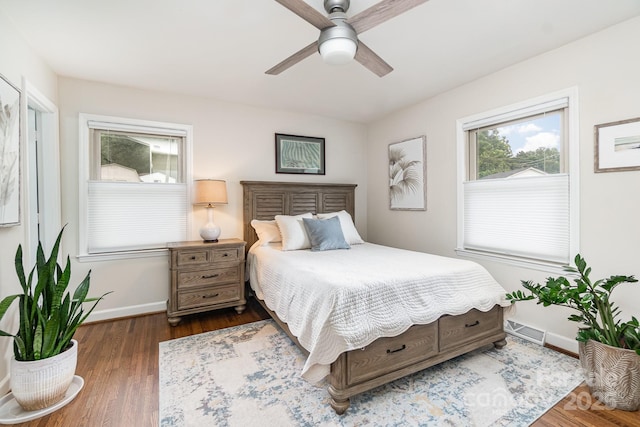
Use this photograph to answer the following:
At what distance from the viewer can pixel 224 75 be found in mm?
2875

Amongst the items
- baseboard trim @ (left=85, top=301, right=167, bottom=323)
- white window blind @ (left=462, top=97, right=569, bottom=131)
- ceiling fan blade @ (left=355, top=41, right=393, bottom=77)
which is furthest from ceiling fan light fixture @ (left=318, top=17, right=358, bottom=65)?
baseboard trim @ (left=85, top=301, right=167, bottom=323)

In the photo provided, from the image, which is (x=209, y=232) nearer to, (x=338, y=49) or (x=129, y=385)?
(x=129, y=385)

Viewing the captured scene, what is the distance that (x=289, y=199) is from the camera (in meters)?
3.93

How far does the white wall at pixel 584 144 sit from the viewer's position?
206cm

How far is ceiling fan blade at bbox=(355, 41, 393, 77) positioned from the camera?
183 centimetres

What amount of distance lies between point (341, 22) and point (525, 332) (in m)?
2.92

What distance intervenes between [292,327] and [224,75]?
7.99ft

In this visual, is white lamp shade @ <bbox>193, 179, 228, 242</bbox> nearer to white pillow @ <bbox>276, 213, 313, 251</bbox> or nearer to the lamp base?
the lamp base

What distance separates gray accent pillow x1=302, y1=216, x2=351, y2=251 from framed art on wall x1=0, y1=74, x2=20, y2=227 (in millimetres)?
2336

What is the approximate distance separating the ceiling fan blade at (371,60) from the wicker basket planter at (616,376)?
7.34 feet

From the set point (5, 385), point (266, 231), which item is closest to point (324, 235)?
point (266, 231)

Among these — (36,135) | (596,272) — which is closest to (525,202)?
(596,272)

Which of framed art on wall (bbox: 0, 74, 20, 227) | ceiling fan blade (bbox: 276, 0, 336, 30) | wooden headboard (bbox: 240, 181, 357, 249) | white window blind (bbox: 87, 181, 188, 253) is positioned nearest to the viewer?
ceiling fan blade (bbox: 276, 0, 336, 30)

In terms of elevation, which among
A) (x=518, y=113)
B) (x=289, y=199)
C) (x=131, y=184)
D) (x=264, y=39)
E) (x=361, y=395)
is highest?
(x=264, y=39)
